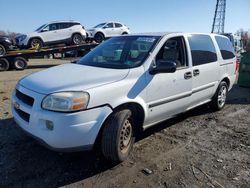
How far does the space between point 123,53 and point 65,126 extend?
1767mm

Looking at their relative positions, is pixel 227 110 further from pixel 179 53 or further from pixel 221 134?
pixel 179 53

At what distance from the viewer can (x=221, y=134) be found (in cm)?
462

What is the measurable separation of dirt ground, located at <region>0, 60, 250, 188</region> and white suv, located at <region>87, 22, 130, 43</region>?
14.9m

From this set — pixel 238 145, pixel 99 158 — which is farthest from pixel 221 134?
pixel 99 158

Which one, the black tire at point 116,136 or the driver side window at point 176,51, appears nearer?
the black tire at point 116,136

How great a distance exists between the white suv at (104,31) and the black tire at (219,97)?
548 inches

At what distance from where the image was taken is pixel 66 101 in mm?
2938

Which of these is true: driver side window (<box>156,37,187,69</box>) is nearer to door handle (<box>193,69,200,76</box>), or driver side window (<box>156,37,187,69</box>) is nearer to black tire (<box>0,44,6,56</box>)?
door handle (<box>193,69,200,76</box>)

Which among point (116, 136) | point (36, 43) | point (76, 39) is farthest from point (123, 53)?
point (76, 39)

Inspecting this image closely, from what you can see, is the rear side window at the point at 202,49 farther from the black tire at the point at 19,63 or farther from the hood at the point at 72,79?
the black tire at the point at 19,63

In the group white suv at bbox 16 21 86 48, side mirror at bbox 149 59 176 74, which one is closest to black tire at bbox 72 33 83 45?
white suv at bbox 16 21 86 48

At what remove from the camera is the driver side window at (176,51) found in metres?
4.31

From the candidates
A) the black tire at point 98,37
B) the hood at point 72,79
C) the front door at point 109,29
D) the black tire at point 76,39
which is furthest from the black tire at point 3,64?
the hood at point 72,79

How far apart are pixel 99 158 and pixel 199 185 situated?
1393 mm
